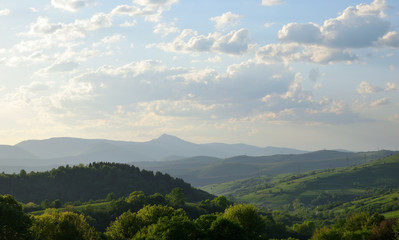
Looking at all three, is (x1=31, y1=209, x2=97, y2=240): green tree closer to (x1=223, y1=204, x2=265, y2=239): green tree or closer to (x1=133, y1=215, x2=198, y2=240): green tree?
(x1=133, y1=215, x2=198, y2=240): green tree

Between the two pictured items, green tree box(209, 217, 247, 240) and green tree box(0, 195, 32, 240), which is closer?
green tree box(0, 195, 32, 240)

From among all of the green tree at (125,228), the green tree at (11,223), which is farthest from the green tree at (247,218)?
the green tree at (11,223)

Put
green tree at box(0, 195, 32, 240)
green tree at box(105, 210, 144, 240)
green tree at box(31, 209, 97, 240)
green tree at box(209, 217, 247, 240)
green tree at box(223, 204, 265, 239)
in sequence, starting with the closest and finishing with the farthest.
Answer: green tree at box(0, 195, 32, 240) → green tree at box(31, 209, 97, 240) → green tree at box(209, 217, 247, 240) → green tree at box(105, 210, 144, 240) → green tree at box(223, 204, 265, 239)

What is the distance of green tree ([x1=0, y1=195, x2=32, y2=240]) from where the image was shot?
84562 millimetres

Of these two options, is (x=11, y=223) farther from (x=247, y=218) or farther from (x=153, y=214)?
(x=247, y=218)

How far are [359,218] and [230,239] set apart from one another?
7839 centimetres

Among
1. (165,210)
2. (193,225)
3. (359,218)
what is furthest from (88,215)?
(359,218)

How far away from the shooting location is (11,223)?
85000mm

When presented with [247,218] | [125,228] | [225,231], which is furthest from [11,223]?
[247,218]

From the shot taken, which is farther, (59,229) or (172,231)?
(59,229)

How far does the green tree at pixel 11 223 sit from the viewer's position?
84562mm

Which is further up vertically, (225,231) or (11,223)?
(11,223)

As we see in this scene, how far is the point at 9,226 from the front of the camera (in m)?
85.2

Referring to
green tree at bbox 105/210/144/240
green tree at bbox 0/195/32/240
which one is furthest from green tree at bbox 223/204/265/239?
green tree at bbox 0/195/32/240
